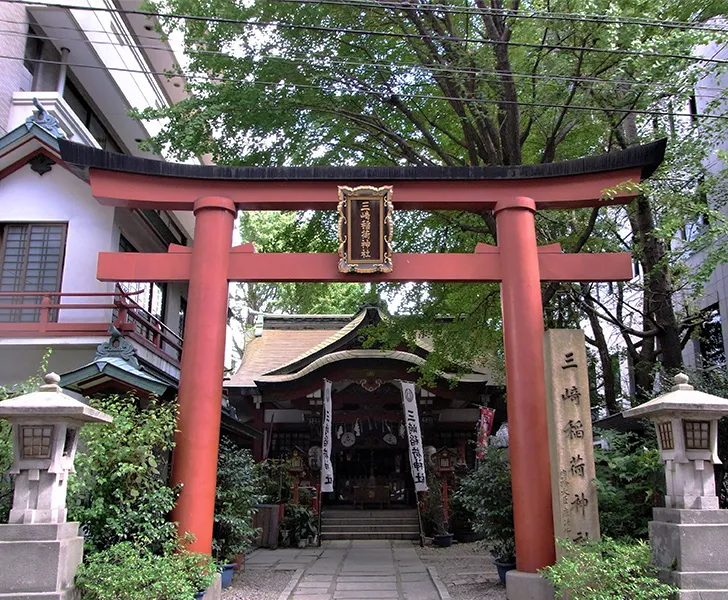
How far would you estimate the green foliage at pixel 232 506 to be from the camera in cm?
1088

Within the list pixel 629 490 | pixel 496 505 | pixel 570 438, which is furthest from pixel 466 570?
pixel 570 438

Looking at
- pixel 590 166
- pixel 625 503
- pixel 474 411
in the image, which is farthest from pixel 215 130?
pixel 474 411

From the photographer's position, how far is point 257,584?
1143 centimetres

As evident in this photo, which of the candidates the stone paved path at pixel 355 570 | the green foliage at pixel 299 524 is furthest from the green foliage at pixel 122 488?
the green foliage at pixel 299 524

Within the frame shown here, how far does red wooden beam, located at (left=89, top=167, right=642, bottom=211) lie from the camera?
403 inches

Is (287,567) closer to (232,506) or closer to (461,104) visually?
(232,506)

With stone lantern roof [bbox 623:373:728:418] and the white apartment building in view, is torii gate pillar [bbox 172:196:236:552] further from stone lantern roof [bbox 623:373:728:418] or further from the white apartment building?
stone lantern roof [bbox 623:373:728:418]

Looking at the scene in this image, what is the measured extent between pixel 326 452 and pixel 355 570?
5242mm

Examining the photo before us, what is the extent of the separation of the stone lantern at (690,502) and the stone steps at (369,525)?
1230cm

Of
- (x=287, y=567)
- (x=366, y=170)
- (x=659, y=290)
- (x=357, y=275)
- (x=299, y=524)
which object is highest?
(x=366, y=170)

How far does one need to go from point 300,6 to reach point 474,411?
1361 cm

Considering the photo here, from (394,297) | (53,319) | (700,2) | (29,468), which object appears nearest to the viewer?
(29,468)

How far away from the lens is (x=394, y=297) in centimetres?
1772

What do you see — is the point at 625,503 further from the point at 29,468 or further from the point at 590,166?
the point at 29,468
